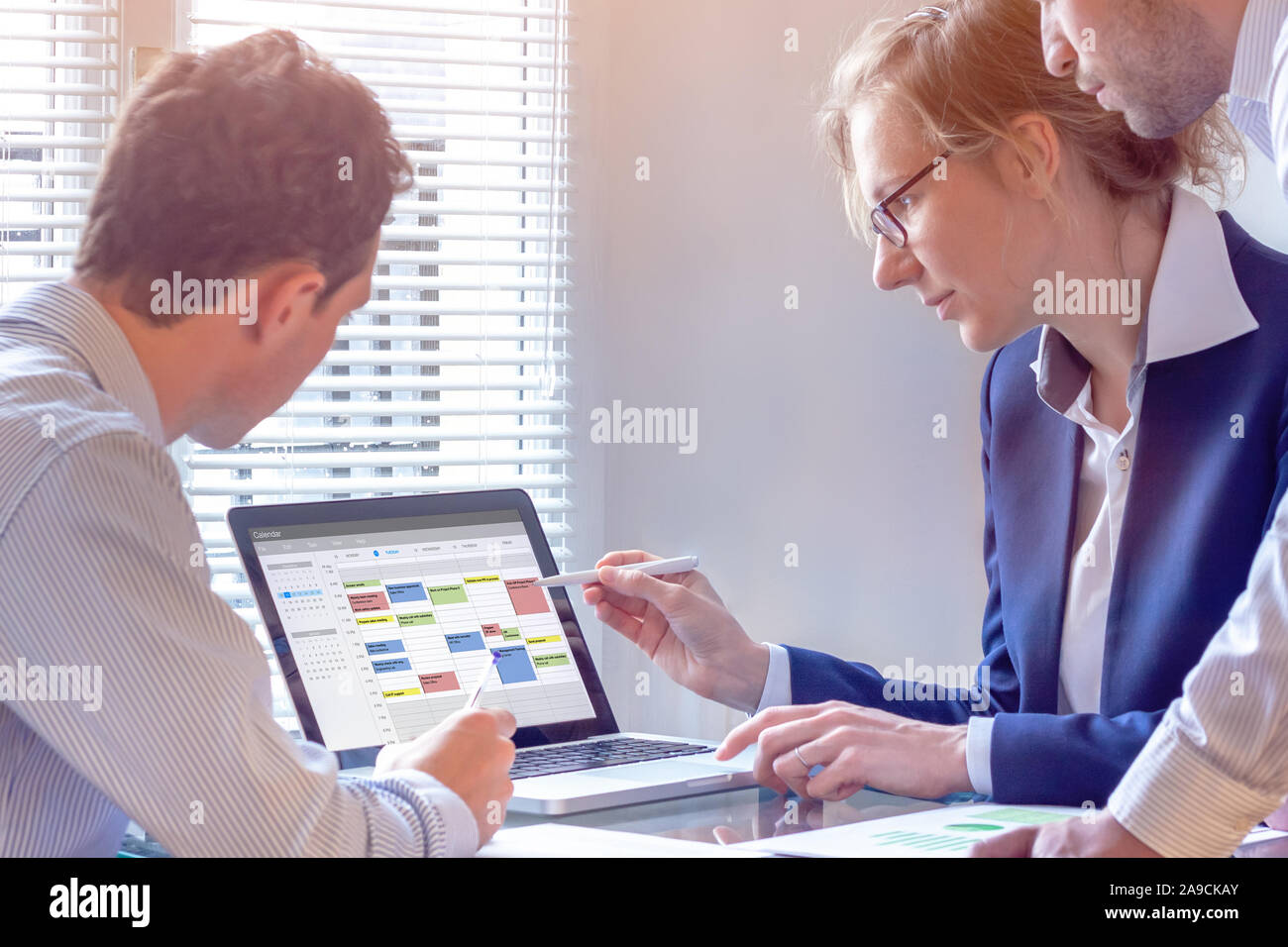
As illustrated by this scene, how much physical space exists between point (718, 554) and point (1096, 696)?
2.68ft

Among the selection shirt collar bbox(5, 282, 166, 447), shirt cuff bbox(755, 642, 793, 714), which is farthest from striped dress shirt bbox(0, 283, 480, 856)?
shirt cuff bbox(755, 642, 793, 714)

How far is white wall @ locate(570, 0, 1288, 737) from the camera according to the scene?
2.14m

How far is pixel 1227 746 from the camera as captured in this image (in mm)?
856

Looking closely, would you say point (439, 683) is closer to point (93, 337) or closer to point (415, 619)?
point (415, 619)

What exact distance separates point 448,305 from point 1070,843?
147cm

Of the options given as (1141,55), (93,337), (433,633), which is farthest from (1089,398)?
(93,337)

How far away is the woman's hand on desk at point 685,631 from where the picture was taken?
1.52 metres

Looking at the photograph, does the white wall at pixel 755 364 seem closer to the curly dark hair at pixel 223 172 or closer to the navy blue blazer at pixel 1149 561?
the navy blue blazer at pixel 1149 561

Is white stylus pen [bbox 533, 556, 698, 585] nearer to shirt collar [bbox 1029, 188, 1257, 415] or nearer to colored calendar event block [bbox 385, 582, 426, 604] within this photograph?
colored calendar event block [bbox 385, 582, 426, 604]

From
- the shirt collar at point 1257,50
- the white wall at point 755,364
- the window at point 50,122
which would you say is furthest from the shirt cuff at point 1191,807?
the window at point 50,122

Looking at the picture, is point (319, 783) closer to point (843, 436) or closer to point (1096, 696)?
point (1096, 696)

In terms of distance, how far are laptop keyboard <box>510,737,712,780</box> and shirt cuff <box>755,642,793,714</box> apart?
11cm

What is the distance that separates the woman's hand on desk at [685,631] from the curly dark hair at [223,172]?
0.63 meters
